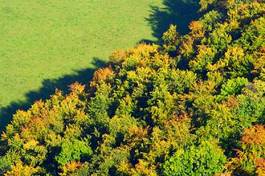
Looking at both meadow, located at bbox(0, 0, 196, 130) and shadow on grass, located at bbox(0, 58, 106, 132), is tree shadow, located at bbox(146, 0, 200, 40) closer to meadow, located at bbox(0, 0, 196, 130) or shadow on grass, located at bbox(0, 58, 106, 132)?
meadow, located at bbox(0, 0, 196, 130)

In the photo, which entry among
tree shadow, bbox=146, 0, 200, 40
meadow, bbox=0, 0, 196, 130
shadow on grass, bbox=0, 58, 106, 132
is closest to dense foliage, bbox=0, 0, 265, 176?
shadow on grass, bbox=0, 58, 106, 132

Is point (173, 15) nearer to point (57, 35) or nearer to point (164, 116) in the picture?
→ point (57, 35)

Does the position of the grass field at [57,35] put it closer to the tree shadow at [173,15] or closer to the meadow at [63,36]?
the meadow at [63,36]

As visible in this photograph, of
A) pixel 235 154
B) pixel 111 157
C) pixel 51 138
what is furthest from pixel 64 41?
pixel 235 154

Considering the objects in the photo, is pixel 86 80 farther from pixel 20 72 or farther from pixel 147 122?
pixel 147 122

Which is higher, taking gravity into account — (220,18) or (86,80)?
(220,18)

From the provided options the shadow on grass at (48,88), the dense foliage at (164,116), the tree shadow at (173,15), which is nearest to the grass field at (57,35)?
the shadow on grass at (48,88)

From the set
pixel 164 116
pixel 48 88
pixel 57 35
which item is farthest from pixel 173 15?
pixel 164 116
